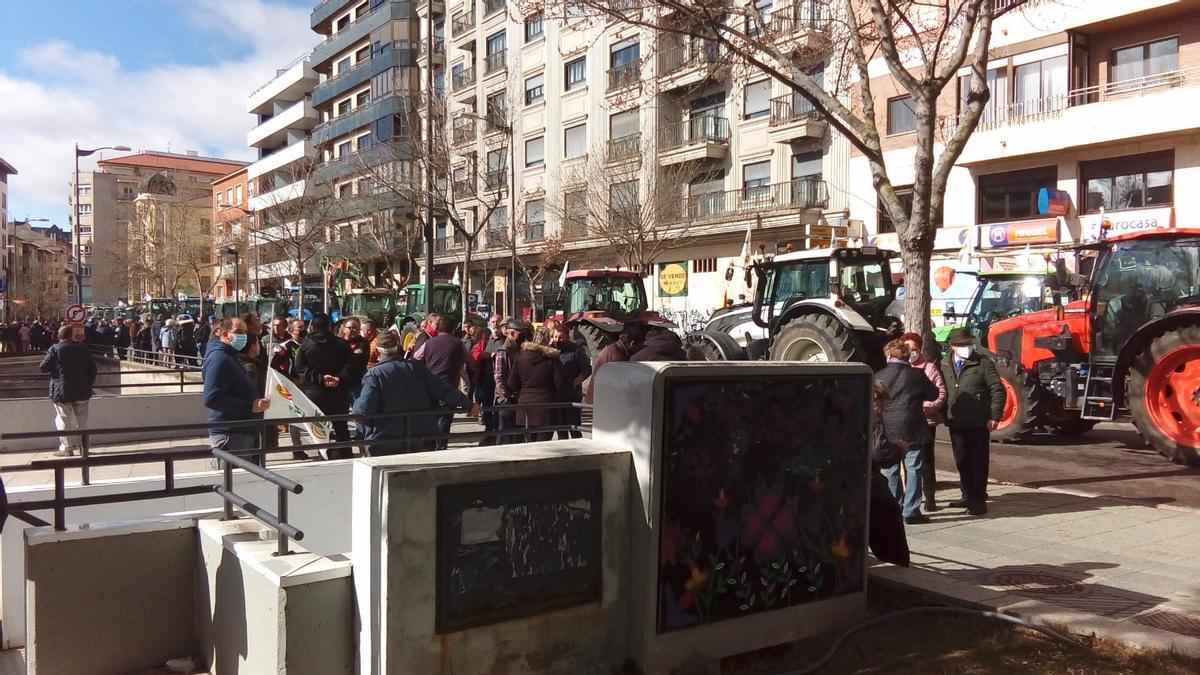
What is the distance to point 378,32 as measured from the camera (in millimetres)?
51781

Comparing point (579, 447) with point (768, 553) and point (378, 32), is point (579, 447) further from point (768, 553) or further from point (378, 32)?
point (378, 32)

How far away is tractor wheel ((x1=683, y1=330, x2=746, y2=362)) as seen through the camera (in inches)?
579

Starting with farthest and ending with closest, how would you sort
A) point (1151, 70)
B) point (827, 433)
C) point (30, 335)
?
point (30, 335)
point (1151, 70)
point (827, 433)

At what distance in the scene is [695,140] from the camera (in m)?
33.8

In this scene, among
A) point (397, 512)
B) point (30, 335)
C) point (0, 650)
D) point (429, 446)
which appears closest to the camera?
point (397, 512)

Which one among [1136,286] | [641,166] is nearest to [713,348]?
[1136,286]

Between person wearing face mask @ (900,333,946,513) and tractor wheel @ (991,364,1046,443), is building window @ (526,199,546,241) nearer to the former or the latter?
tractor wheel @ (991,364,1046,443)

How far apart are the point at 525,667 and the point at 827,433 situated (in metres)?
1.90

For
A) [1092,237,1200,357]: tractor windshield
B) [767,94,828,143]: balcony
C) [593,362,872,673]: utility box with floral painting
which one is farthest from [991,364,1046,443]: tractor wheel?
[767,94,828,143]: balcony

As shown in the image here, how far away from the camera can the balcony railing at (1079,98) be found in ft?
A: 71.4

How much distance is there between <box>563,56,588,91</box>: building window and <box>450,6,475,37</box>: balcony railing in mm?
8597

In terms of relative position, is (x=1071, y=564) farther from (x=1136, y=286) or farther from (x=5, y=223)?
(x=5, y=223)

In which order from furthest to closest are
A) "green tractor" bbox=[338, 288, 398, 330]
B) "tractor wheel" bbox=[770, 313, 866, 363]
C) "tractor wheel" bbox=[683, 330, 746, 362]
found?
"green tractor" bbox=[338, 288, 398, 330] → "tractor wheel" bbox=[683, 330, 746, 362] → "tractor wheel" bbox=[770, 313, 866, 363]

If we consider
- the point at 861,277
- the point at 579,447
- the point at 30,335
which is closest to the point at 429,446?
the point at 579,447
